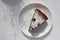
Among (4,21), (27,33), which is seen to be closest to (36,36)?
(27,33)

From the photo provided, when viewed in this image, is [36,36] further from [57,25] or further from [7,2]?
[7,2]
